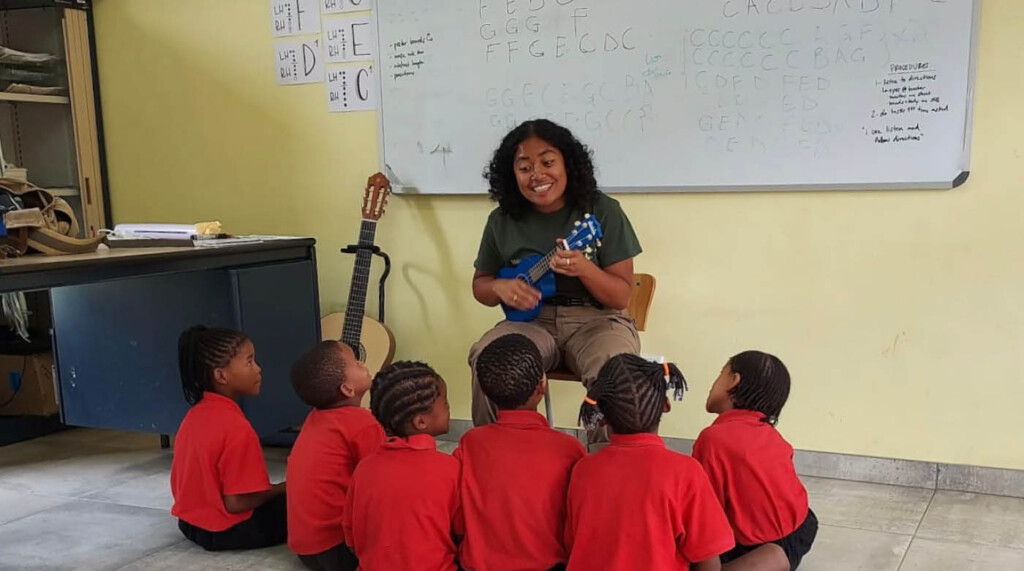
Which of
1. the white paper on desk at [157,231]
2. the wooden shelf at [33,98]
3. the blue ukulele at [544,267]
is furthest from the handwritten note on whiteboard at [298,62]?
the blue ukulele at [544,267]

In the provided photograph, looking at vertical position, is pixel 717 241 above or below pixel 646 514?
above

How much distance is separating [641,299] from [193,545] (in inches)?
56.0

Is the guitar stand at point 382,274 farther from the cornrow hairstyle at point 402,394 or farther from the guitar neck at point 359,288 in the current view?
the cornrow hairstyle at point 402,394

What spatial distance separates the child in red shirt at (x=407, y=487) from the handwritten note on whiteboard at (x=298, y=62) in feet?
5.87

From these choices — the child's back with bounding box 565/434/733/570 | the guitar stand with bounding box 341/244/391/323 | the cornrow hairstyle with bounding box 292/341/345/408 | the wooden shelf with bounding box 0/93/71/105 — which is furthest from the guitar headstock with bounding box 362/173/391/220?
the child's back with bounding box 565/434/733/570

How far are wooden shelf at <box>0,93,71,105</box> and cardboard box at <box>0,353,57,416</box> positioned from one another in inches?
37.2

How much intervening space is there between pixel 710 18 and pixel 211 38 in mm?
1909

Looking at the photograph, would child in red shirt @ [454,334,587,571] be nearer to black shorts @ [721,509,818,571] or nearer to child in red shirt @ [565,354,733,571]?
child in red shirt @ [565,354,733,571]

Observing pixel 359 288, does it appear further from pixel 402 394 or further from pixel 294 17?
pixel 402 394

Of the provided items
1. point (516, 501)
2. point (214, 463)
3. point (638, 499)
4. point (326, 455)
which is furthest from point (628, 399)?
point (214, 463)

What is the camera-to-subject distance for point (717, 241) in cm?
277

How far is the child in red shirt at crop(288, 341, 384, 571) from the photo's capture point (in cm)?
198

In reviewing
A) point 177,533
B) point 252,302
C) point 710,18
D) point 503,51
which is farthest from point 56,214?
point 710,18

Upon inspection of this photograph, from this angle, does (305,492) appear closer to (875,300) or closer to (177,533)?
→ (177,533)
